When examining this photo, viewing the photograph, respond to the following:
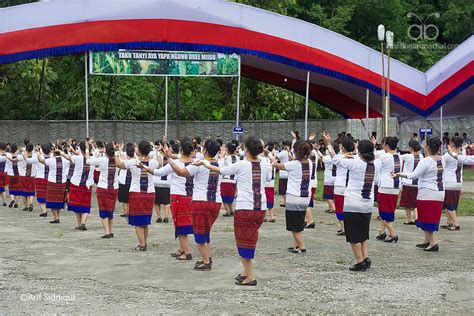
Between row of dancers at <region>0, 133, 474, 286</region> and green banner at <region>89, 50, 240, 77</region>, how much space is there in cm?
896

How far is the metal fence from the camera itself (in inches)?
1238

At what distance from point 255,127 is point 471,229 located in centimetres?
2079

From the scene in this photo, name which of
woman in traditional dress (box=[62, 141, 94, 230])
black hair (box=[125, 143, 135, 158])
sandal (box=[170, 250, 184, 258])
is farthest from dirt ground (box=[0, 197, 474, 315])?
black hair (box=[125, 143, 135, 158])

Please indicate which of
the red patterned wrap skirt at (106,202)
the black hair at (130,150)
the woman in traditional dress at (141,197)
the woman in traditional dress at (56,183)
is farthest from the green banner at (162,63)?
the woman in traditional dress at (141,197)

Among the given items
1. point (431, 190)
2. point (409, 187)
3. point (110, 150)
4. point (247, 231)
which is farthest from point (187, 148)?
point (409, 187)

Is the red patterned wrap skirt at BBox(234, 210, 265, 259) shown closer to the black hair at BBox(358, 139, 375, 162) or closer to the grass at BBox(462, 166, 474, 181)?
the black hair at BBox(358, 139, 375, 162)

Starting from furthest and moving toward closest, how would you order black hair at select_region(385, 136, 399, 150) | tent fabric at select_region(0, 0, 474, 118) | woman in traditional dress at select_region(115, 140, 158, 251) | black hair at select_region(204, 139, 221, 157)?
tent fabric at select_region(0, 0, 474, 118) → black hair at select_region(385, 136, 399, 150) → woman in traditional dress at select_region(115, 140, 158, 251) → black hair at select_region(204, 139, 221, 157)

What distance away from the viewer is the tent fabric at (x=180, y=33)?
996 inches

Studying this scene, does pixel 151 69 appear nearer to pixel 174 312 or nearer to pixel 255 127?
pixel 255 127

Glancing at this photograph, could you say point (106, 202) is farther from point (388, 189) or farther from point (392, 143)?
point (392, 143)

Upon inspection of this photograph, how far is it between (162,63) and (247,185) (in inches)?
651

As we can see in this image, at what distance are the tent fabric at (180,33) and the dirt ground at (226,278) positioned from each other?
12.1 meters

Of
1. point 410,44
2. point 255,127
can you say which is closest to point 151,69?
point 255,127

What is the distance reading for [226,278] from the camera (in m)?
10.0
